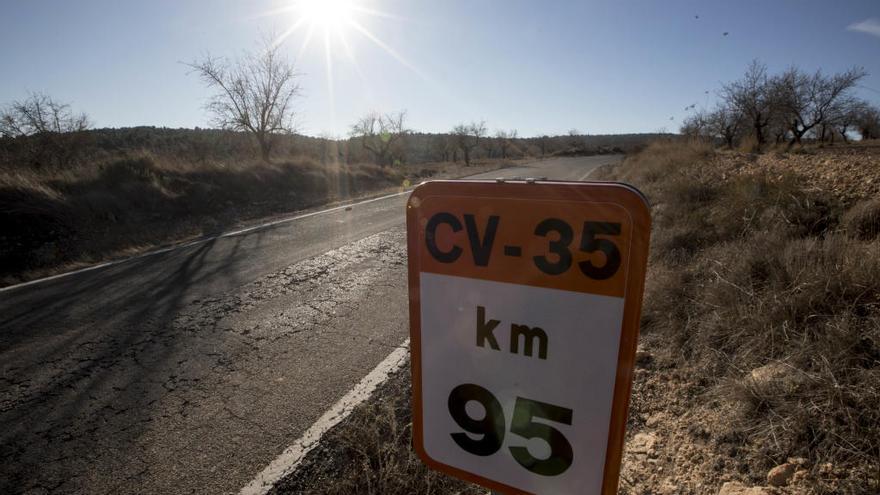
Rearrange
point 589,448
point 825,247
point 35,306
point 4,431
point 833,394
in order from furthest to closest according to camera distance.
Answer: point 35,306
point 825,247
point 4,431
point 833,394
point 589,448

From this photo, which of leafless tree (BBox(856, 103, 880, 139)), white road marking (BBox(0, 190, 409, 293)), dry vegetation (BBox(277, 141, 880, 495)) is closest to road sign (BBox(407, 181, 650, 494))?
dry vegetation (BBox(277, 141, 880, 495))

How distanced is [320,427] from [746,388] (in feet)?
7.68

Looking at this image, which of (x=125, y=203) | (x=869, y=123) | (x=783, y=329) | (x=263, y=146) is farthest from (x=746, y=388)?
(x=869, y=123)

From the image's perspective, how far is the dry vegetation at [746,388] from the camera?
171 cm

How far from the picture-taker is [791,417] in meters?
1.80

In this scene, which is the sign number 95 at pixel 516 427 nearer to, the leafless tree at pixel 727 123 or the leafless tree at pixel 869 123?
the leafless tree at pixel 727 123

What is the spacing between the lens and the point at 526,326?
86 cm

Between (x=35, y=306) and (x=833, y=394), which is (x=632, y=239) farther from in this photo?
(x=35, y=306)

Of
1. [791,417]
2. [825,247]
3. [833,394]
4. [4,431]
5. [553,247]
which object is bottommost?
[4,431]

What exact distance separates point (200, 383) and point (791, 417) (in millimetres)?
3500

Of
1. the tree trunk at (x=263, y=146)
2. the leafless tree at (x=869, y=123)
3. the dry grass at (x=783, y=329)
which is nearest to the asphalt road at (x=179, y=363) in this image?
the dry grass at (x=783, y=329)

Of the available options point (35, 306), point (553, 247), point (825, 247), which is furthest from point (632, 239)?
point (35, 306)

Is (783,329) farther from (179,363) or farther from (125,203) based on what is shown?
(125,203)

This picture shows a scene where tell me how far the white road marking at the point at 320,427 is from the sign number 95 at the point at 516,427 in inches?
59.2
